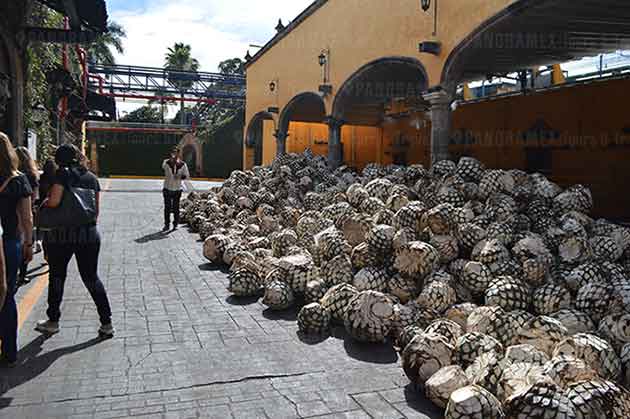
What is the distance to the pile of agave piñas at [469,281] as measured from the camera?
3254 mm

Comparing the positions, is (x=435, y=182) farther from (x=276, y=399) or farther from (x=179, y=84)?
(x=179, y=84)

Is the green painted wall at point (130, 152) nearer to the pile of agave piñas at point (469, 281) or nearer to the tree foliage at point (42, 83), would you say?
the tree foliage at point (42, 83)

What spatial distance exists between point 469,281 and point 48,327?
397cm

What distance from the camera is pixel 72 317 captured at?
4.95 metres

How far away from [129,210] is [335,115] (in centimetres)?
635

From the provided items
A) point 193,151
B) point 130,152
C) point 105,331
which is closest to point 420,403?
point 105,331

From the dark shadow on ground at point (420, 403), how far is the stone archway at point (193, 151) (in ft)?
114

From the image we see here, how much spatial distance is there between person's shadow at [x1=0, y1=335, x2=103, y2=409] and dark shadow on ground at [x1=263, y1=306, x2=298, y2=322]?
5.35 ft

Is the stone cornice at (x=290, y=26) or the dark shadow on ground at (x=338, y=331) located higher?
the stone cornice at (x=290, y=26)

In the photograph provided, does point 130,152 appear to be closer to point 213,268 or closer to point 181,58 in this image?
point 181,58

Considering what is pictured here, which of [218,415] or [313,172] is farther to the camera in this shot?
[313,172]

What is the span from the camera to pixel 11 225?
3738 mm

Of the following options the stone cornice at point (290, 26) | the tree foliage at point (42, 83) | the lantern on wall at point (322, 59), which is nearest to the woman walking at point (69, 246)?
the tree foliage at point (42, 83)

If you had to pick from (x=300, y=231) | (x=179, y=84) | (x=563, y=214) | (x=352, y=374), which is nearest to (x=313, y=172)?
(x=300, y=231)
